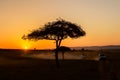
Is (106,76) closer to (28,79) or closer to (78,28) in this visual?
(28,79)

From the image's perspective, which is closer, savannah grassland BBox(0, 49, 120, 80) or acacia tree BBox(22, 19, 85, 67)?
savannah grassland BBox(0, 49, 120, 80)

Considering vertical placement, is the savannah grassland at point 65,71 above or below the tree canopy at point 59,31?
below

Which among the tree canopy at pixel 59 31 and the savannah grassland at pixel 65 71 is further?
the tree canopy at pixel 59 31

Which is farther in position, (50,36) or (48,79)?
(50,36)

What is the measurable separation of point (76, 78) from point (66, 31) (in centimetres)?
1981

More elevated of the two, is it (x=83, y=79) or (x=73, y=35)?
(x=73, y=35)

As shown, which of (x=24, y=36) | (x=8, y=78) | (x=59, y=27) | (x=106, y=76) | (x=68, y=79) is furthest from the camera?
(x=24, y=36)

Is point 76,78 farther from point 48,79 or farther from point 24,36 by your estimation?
point 24,36

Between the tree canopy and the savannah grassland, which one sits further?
the tree canopy

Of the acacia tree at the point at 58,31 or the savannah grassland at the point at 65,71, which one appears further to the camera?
the acacia tree at the point at 58,31

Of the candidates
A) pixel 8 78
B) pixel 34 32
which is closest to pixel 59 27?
pixel 34 32

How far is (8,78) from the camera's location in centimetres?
2869

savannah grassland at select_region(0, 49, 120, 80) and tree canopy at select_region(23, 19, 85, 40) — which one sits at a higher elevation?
tree canopy at select_region(23, 19, 85, 40)

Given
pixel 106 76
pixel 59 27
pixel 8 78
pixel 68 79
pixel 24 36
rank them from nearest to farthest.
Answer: pixel 106 76 < pixel 68 79 < pixel 8 78 < pixel 59 27 < pixel 24 36
